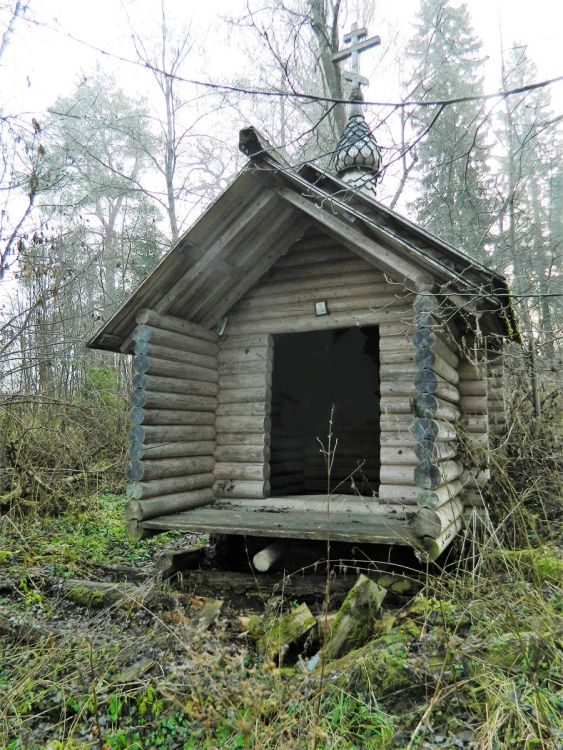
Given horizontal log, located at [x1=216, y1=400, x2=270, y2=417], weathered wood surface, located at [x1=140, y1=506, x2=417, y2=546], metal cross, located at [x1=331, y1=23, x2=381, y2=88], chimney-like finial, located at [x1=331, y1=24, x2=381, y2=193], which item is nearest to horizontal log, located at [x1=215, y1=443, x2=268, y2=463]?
horizontal log, located at [x1=216, y1=400, x2=270, y2=417]

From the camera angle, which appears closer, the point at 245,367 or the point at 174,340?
the point at 174,340

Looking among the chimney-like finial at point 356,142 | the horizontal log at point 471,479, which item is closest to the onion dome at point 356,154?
the chimney-like finial at point 356,142

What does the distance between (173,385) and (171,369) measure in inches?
7.7

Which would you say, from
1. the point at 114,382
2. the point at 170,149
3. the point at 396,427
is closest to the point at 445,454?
the point at 396,427

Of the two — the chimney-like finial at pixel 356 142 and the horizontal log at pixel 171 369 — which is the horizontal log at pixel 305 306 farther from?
the chimney-like finial at pixel 356 142

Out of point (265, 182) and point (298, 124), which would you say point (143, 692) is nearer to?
point (265, 182)

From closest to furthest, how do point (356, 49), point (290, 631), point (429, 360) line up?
point (290, 631) → point (429, 360) → point (356, 49)

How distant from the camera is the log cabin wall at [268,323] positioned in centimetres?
606

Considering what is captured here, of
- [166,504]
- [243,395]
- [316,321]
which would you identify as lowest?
[166,504]

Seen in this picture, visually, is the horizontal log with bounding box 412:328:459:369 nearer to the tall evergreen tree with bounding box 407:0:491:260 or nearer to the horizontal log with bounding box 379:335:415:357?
the horizontal log with bounding box 379:335:415:357

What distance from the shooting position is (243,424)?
6.58 m

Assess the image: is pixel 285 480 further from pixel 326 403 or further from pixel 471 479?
pixel 471 479

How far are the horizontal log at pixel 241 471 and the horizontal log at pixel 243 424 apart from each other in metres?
0.44

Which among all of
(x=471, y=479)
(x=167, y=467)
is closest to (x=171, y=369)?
(x=167, y=467)
